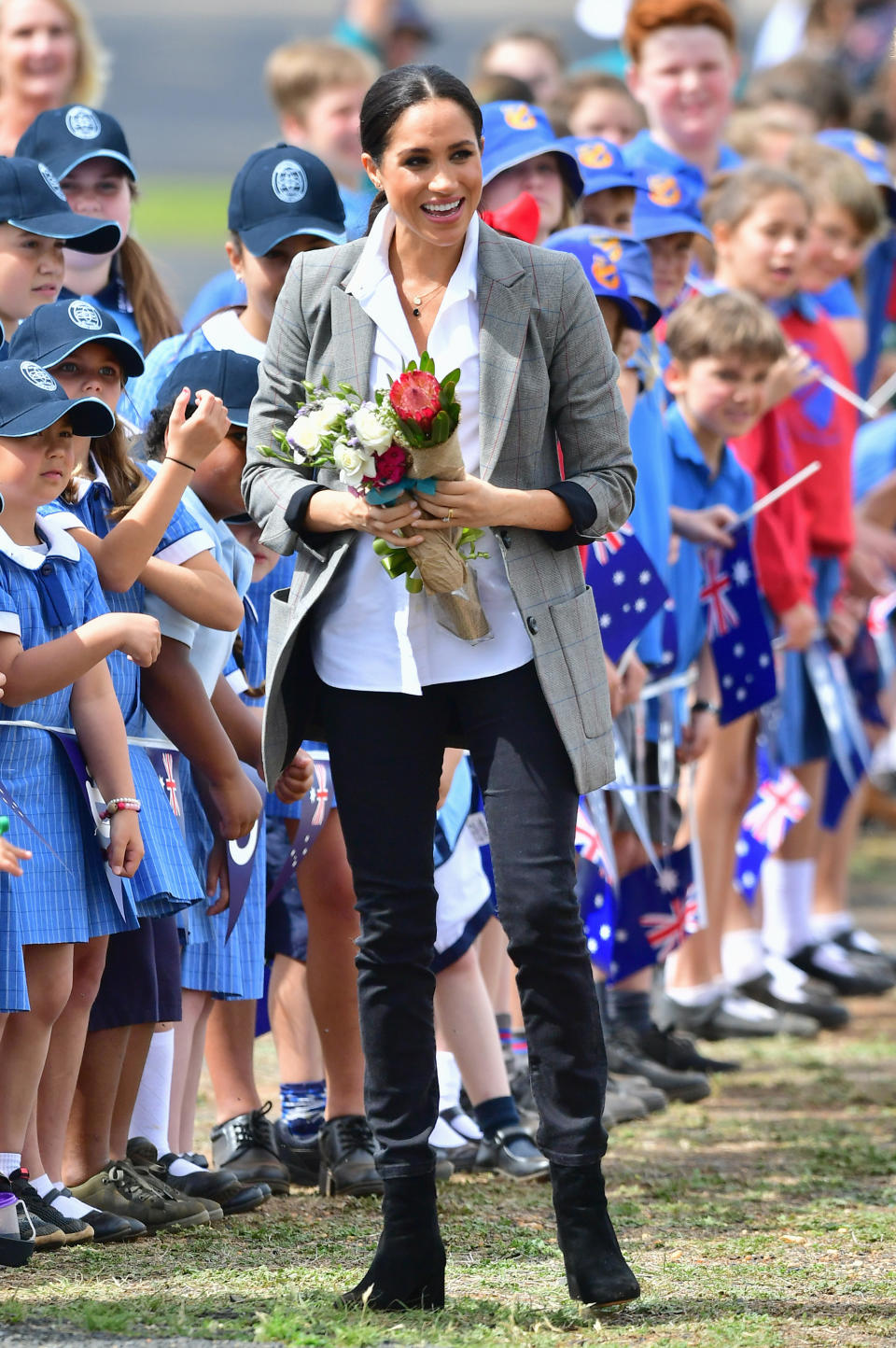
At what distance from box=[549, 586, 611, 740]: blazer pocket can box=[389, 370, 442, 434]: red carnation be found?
0.45 metres

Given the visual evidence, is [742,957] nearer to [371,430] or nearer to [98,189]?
[98,189]

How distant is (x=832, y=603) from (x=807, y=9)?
19.7 feet

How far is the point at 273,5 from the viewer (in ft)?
133

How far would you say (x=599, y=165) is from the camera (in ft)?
22.2

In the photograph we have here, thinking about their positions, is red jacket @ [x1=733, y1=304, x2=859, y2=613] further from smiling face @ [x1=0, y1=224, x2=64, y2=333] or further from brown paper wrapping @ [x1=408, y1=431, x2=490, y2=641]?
brown paper wrapping @ [x1=408, y1=431, x2=490, y2=641]

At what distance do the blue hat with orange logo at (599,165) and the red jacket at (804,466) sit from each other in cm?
115

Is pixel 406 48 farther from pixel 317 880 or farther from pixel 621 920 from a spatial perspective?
pixel 317 880

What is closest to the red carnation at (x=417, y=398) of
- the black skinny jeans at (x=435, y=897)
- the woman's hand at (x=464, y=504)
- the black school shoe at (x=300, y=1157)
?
the woman's hand at (x=464, y=504)

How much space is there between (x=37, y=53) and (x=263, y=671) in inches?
108

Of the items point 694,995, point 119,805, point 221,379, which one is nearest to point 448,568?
point 119,805

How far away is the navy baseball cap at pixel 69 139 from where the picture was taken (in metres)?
5.62

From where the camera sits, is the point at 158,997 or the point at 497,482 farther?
the point at 158,997

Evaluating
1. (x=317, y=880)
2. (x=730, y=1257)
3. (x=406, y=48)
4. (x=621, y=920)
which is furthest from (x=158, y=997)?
(x=406, y=48)

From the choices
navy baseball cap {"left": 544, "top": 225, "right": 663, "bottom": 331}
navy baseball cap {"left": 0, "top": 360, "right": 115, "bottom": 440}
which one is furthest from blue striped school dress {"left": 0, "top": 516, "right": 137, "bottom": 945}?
navy baseball cap {"left": 544, "top": 225, "right": 663, "bottom": 331}
